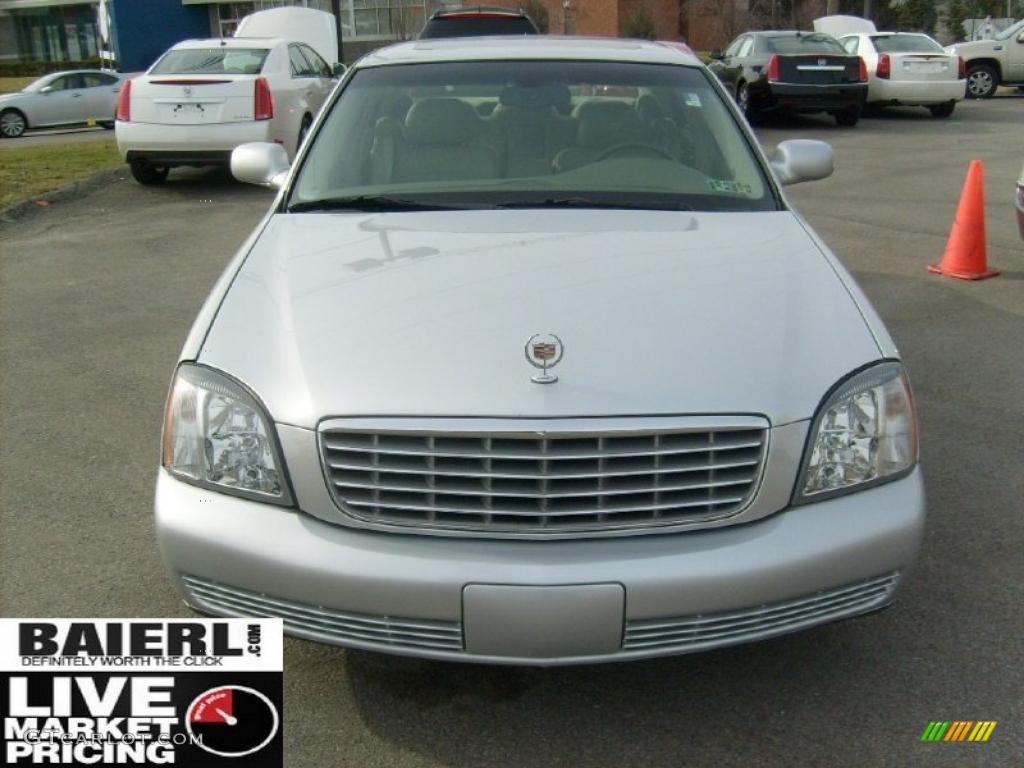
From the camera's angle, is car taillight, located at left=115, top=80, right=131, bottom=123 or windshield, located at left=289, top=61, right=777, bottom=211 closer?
windshield, located at left=289, top=61, right=777, bottom=211

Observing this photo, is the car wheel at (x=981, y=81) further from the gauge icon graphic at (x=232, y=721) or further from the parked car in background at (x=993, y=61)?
the gauge icon graphic at (x=232, y=721)

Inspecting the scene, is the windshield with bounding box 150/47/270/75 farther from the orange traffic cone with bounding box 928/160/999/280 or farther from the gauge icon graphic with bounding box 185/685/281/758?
the gauge icon graphic with bounding box 185/685/281/758

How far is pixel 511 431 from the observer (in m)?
2.47

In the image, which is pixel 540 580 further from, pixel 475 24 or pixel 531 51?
pixel 475 24

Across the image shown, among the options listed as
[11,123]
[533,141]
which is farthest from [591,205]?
[11,123]

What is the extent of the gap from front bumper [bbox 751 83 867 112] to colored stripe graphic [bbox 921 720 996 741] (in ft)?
51.3

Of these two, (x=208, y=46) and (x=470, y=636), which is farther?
(x=208, y=46)

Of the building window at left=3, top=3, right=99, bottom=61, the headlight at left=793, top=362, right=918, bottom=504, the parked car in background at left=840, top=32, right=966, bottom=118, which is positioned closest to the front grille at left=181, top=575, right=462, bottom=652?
the headlight at left=793, top=362, right=918, bottom=504

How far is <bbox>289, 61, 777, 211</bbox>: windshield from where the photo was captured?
384 centimetres

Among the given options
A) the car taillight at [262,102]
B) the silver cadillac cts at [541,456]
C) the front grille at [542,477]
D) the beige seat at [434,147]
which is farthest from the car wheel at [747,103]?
the front grille at [542,477]

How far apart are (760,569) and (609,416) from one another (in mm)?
494

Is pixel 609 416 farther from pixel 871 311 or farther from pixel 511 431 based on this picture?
pixel 871 311

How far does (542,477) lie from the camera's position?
249cm

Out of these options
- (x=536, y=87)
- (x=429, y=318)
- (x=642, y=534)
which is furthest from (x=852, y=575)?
(x=536, y=87)
